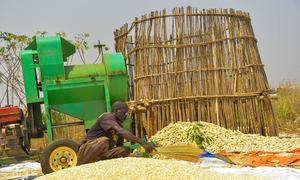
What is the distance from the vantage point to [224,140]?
10750 mm

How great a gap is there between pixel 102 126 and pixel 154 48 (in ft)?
18.1

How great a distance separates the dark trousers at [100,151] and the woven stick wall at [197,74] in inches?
203

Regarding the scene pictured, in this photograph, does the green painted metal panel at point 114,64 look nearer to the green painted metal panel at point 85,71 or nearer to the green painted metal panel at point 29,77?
the green painted metal panel at point 85,71

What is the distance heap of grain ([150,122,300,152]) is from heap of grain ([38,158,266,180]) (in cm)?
459

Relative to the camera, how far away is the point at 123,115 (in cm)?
677

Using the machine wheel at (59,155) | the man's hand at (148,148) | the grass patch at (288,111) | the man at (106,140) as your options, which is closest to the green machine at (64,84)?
the machine wheel at (59,155)

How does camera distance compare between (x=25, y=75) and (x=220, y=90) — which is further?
(x=220, y=90)

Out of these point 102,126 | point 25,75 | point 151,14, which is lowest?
point 102,126

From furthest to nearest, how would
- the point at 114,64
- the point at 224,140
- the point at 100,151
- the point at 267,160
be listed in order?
1. the point at 224,140
2. the point at 114,64
3. the point at 267,160
4. the point at 100,151

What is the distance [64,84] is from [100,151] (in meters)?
2.23

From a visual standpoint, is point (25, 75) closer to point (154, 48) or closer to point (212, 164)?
point (212, 164)

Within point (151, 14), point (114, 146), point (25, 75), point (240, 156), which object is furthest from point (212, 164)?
point (151, 14)

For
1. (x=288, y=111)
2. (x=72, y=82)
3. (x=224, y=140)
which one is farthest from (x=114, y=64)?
(x=288, y=111)

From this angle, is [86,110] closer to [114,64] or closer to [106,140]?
[114,64]
